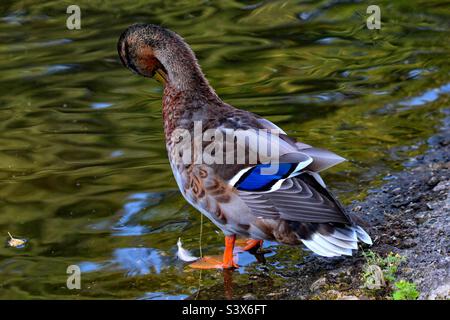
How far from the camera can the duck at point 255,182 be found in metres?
4.38

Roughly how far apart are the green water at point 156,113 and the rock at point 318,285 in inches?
10.0

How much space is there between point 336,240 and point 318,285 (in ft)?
0.79

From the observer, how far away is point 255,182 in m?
4.44

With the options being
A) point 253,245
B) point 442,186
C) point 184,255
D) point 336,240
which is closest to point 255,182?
point 336,240

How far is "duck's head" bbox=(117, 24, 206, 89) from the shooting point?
5062 millimetres

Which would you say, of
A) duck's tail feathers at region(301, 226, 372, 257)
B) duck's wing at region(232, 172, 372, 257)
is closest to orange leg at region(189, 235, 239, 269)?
duck's wing at region(232, 172, 372, 257)

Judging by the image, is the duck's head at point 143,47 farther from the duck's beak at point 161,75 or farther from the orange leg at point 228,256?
the orange leg at point 228,256

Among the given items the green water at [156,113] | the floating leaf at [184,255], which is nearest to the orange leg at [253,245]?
the green water at [156,113]

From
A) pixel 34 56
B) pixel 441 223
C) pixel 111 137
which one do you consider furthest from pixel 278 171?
pixel 34 56

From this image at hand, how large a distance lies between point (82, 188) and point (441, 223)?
7.96 ft

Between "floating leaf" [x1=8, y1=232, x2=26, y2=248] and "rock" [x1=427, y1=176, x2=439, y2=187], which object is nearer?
"floating leaf" [x1=8, y1=232, x2=26, y2=248]

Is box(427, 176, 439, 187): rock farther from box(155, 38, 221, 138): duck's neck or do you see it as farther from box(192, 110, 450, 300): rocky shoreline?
box(155, 38, 221, 138): duck's neck

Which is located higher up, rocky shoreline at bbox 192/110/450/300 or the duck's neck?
the duck's neck

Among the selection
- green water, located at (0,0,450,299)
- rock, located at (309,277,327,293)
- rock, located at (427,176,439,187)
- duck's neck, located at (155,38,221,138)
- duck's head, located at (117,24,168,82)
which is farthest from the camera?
rock, located at (427,176,439,187)
